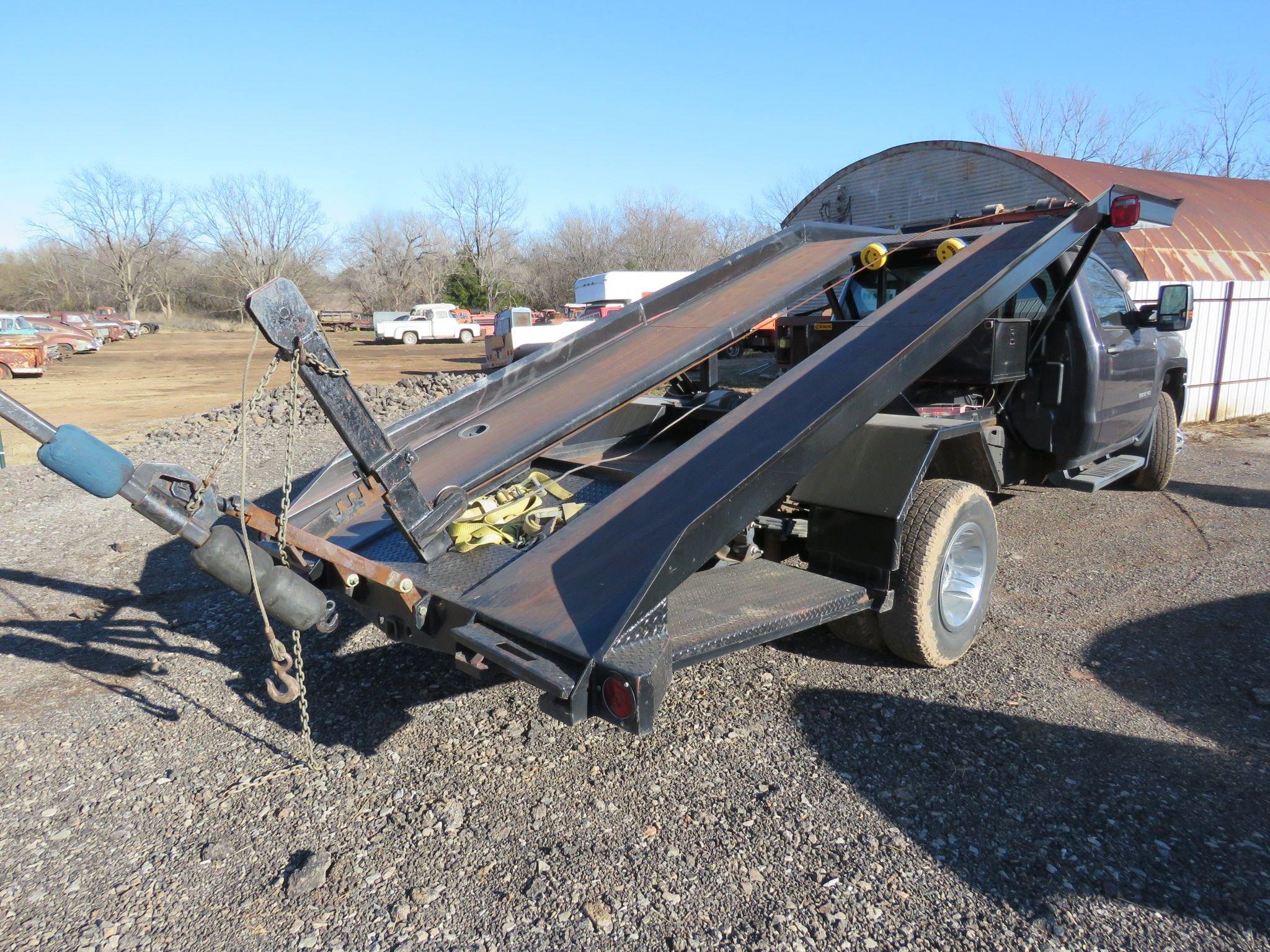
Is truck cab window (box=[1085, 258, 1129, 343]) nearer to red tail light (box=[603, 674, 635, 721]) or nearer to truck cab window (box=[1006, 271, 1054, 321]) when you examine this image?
truck cab window (box=[1006, 271, 1054, 321])

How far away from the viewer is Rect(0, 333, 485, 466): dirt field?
51.9 ft

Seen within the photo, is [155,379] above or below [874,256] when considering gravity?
below

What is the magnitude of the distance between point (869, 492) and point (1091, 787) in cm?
134

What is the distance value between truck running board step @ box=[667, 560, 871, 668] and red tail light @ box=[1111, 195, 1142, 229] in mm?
2680

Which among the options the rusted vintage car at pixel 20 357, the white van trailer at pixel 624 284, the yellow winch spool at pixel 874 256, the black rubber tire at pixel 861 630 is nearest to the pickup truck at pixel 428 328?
the white van trailer at pixel 624 284

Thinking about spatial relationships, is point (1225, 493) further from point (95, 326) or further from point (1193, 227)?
point (95, 326)

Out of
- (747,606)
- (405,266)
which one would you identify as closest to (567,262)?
(405,266)

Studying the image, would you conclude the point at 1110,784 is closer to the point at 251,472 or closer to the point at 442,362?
the point at 251,472

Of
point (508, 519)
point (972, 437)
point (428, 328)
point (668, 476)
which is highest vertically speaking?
point (668, 476)

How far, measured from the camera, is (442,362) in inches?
1193

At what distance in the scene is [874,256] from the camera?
5.29m

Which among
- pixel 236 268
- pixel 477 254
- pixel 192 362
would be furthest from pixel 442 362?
pixel 236 268

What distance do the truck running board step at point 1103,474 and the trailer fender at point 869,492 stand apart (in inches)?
87.0

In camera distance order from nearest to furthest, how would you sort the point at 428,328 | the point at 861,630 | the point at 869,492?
the point at 869,492 < the point at 861,630 < the point at 428,328
